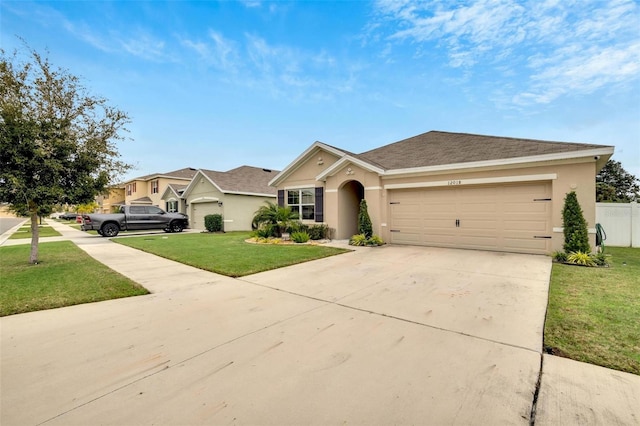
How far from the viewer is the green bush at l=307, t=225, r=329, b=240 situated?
42.8 ft

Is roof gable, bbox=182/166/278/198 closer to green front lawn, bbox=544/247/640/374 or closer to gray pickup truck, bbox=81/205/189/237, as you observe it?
gray pickup truck, bbox=81/205/189/237

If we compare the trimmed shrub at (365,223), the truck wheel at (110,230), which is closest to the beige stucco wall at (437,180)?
the trimmed shrub at (365,223)

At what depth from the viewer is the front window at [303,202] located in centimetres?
1412

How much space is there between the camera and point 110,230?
17031 millimetres

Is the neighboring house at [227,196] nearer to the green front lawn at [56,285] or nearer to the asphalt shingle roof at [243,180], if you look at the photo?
the asphalt shingle roof at [243,180]

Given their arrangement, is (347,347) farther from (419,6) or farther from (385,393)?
(419,6)

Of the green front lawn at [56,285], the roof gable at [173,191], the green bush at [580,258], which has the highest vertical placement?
the roof gable at [173,191]

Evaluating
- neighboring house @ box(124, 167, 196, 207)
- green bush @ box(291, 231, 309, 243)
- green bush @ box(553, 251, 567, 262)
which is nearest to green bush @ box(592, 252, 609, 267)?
green bush @ box(553, 251, 567, 262)

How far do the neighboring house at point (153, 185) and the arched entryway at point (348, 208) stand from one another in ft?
80.0

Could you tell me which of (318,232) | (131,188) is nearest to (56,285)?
(318,232)

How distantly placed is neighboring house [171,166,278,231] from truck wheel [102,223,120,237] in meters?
5.86

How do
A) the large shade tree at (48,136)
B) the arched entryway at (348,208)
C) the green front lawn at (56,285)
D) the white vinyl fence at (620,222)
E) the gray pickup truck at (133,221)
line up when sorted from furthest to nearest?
1. the gray pickup truck at (133,221)
2. the arched entryway at (348,208)
3. the white vinyl fence at (620,222)
4. the large shade tree at (48,136)
5. the green front lawn at (56,285)

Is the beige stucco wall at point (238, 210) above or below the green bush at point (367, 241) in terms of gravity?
above

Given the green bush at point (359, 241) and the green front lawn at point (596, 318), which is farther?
the green bush at point (359, 241)
